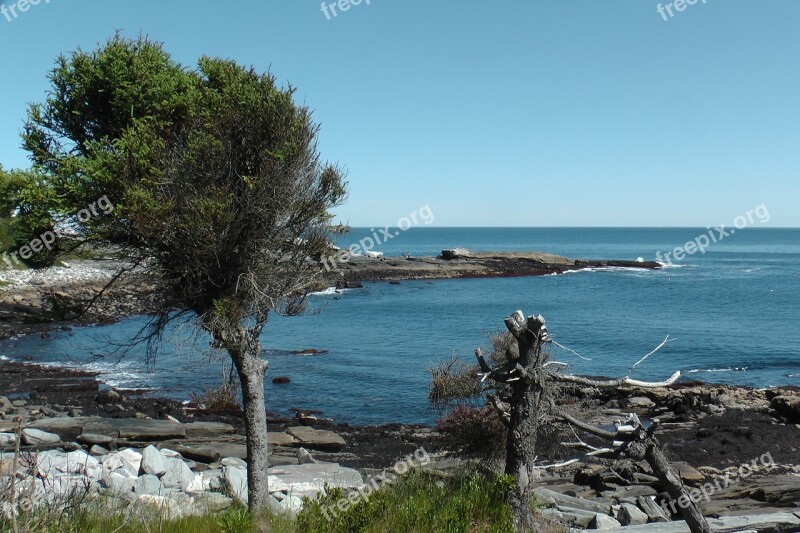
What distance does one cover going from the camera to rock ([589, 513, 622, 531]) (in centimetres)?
1120

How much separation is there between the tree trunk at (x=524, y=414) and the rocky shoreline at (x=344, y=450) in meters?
2.41

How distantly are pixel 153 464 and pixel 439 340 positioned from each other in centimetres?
3018

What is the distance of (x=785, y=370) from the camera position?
33656 millimetres

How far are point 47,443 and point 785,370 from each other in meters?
33.1

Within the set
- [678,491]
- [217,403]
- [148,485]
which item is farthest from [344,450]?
[678,491]

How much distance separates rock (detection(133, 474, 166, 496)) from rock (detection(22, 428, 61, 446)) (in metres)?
5.13

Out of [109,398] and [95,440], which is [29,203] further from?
[109,398]

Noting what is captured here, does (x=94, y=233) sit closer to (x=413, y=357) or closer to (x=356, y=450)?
(x=356, y=450)

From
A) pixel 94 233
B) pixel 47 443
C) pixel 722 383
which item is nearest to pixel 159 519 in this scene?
pixel 94 233

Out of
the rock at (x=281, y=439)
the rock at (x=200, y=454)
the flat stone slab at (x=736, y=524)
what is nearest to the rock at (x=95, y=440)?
the rock at (x=200, y=454)

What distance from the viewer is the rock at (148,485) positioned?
35.5 ft

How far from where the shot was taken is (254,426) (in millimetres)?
9555

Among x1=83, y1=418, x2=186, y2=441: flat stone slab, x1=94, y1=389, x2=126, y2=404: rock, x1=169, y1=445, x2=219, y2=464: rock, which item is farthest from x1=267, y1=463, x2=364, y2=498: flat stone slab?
x1=94, y1=389, x2=126, y2=404: rock

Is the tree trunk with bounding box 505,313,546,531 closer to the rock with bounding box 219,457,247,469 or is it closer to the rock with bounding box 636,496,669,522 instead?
the rock with bounding box 636,496,669,522
